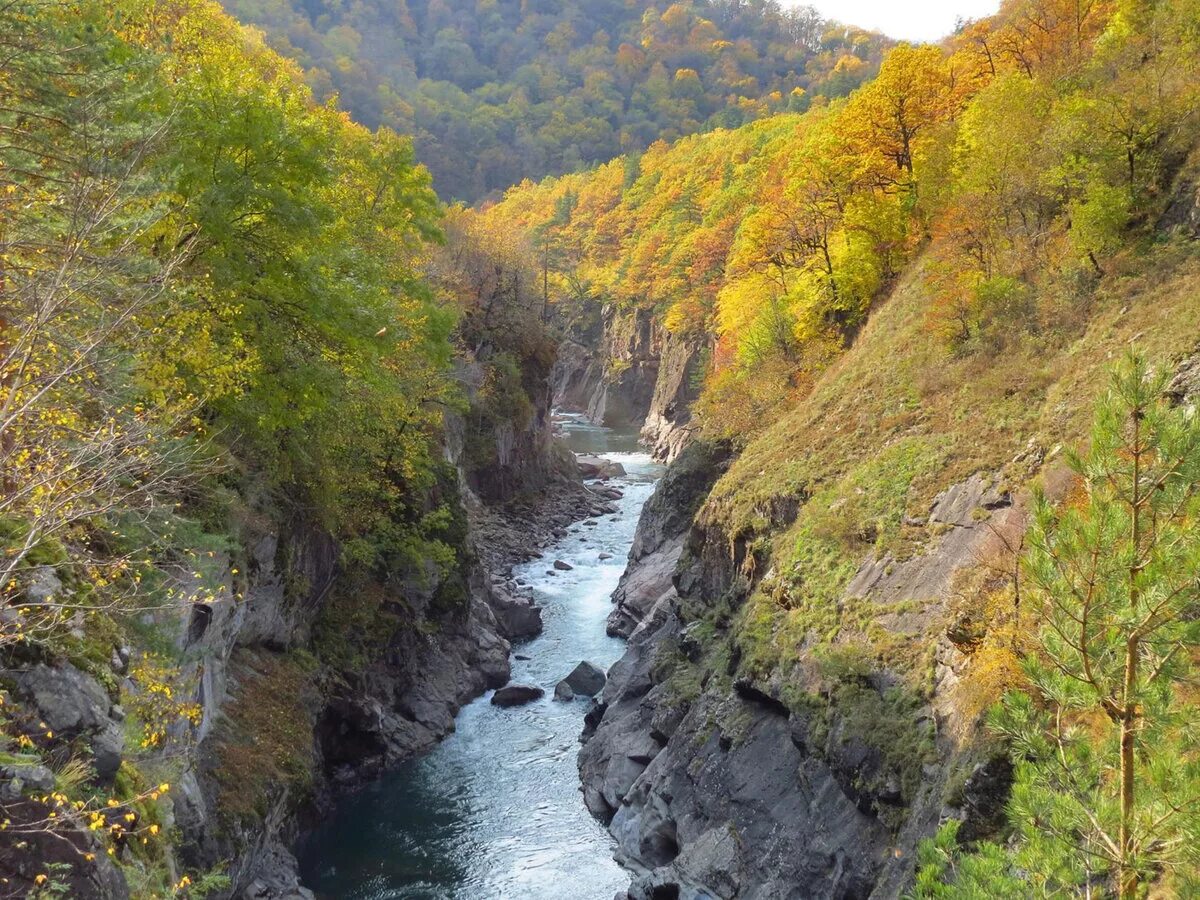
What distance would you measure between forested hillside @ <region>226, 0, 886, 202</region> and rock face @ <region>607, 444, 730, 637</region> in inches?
3622

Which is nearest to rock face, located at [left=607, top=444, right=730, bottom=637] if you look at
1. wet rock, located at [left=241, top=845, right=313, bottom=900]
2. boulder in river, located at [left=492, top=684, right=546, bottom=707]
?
boulder in river, located at [left=492, top=684, right=546, bottom=707]

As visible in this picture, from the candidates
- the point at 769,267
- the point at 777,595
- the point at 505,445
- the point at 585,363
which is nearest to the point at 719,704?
the point at 777,595

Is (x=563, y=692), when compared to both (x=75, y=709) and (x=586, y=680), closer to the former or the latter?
(x=586, y=680)

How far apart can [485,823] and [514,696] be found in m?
6.26

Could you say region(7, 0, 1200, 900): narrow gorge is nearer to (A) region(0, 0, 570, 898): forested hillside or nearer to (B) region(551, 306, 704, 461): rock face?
(A) region(0, 0, 570, 898): forested hillside

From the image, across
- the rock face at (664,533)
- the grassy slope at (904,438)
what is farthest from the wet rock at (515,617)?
the grassy slope at (904,438)

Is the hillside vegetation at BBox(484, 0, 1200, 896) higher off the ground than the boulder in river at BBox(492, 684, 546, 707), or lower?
higher

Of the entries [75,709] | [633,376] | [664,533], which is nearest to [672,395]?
[633,376]

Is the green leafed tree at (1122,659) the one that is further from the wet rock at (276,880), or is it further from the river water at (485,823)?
the wet rock at (276,880)

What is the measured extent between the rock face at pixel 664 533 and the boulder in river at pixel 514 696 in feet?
17.1

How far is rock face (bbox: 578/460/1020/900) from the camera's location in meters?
13.0

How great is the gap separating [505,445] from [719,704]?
2737 cm

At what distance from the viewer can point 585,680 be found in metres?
27.8

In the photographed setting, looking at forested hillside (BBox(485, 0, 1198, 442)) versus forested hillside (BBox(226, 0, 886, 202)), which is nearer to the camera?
forested hillside (BBox(485, 0, 1198, 442))
